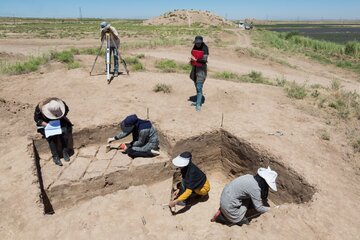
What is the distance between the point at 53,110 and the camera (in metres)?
6.21

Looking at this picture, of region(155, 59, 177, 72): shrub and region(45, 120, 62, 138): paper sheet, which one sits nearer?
region(45, 120, 62, 138): paper sheet

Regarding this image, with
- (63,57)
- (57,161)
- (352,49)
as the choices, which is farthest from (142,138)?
(352,49)

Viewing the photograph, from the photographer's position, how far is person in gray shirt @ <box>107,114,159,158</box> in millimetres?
6277

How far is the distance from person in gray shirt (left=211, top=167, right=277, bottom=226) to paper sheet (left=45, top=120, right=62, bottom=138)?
3570 mm

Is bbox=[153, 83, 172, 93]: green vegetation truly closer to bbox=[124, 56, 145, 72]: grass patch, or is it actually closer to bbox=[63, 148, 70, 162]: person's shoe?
bbox=[124, 56, 145, 72]: grass patch

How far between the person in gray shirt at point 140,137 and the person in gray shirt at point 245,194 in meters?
2.27

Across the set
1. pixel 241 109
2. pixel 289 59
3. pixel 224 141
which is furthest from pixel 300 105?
pixel 289 59

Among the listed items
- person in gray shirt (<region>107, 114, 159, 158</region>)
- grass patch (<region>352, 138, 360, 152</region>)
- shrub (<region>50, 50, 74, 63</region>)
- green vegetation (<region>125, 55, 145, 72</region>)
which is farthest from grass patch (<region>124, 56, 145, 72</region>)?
grass patch (<region>352, 138, 360, 152</region>)

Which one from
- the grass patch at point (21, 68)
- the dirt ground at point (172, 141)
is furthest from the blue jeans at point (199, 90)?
the grass patch at point (21, 68)

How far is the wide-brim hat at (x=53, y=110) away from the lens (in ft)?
20.3

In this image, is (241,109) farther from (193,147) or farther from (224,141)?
(193,147)

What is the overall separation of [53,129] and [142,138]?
5.86ft

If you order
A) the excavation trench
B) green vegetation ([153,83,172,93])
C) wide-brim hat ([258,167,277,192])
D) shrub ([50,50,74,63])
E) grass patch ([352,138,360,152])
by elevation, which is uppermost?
shrub ([50,50,74,63])

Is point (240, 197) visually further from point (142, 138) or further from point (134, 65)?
point (134, 65)
